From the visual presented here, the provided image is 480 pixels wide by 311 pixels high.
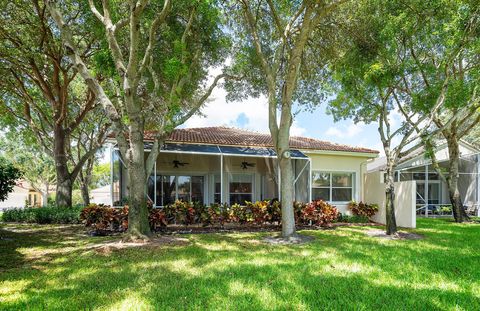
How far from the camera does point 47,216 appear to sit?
1617 cm

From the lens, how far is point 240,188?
19547 mm

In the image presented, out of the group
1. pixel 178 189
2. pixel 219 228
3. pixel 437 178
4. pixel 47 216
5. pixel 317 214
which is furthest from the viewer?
pixel 437 178

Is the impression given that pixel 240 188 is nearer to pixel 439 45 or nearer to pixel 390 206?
pixel 390 206

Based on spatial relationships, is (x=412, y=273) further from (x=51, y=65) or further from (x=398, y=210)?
(x=51, y=65)

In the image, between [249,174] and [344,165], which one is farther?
[249,174]

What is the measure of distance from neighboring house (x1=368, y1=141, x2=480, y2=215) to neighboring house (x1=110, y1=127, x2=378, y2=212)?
218 inches

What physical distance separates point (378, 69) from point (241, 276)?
29.6ft

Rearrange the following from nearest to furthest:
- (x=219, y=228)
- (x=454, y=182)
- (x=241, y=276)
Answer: (x=241, y=276) < (x=219, y=228) < (x=454, y=182)

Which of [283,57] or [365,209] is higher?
[283,57]

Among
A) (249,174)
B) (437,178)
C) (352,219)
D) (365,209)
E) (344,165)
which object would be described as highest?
(344,165)

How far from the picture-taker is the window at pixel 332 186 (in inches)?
731

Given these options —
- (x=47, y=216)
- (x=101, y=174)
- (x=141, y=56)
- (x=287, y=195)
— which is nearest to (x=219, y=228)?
(x=287, y=195)

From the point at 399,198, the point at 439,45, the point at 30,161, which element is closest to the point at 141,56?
the point at 439,45

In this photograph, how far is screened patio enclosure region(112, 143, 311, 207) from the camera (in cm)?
1780
